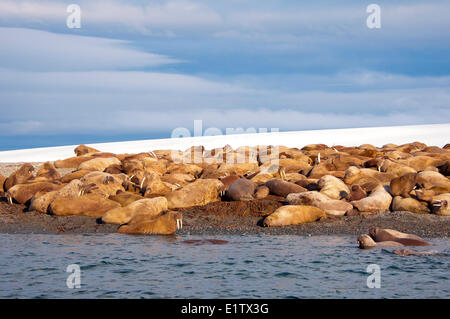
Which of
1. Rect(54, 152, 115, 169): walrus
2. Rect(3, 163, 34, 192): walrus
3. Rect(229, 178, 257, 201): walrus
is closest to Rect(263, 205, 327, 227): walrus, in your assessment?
Rect(229, 178, 257, 201): walrus

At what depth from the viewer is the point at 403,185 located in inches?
598

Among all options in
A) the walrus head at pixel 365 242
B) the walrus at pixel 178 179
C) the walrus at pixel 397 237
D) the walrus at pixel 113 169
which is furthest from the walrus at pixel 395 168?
the walrus at pixel 113 169

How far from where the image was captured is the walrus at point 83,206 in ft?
48.8

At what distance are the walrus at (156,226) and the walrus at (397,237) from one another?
4.59 meters

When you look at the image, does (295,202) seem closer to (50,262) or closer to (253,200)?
(253,200)

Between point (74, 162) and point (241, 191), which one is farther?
point (74, 162)

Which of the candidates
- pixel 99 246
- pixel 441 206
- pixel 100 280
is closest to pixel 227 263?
pixel 100 280

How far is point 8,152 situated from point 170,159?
22.3 metres

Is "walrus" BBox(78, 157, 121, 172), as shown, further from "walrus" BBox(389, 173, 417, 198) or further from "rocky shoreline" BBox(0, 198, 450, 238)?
"walrus" BBox(389, 173, 417, 198)

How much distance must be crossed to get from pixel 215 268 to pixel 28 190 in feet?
31.3

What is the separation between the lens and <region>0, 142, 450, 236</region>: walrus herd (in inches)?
548

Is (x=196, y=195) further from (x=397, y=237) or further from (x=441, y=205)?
(x=441, y=205)

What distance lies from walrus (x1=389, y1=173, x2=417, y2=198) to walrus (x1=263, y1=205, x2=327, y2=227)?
2.66 metres

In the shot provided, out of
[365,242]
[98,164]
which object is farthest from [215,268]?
[98,164]
